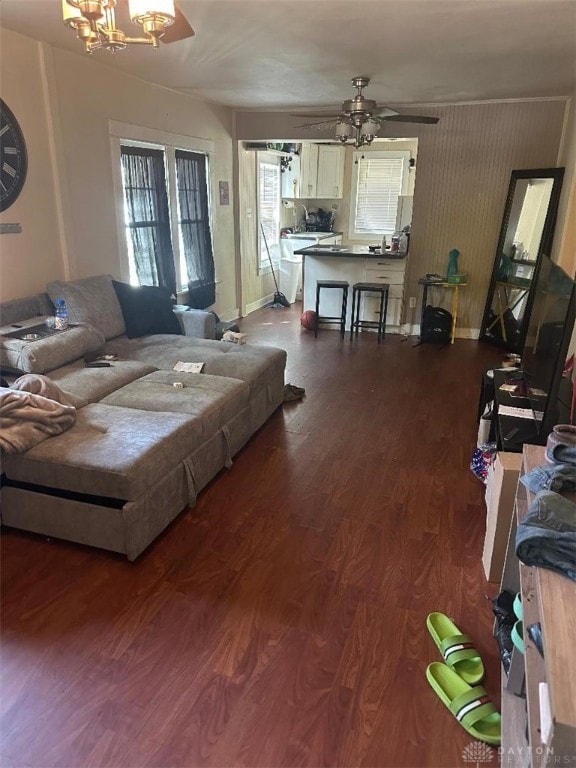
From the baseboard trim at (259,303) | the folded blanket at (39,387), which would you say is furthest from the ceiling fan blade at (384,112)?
the baseboard trim at (259,303)

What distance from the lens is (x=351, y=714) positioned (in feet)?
5.13

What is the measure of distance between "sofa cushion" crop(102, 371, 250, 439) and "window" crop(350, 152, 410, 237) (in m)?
5.52

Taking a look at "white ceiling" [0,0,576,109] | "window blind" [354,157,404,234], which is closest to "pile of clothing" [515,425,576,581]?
"white ceiling" [0,0,576,109]

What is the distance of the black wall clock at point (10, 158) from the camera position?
3098 mm

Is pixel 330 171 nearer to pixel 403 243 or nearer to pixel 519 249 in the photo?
pixel 403 243

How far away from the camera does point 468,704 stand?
1.54m

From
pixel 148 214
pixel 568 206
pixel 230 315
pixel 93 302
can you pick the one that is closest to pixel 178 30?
pixel 93 302

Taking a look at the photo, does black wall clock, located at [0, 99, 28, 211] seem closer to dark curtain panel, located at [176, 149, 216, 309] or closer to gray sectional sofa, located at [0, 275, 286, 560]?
gray sectional sofa, located at [0, 275, 286, 560]

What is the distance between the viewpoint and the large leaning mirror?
16.0 ft

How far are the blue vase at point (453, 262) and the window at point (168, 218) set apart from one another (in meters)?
2.67

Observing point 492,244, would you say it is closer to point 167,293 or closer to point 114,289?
point 167,293

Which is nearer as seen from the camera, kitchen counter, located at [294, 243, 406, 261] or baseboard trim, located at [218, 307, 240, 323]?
kitchen counter, located at [294, 243, 406, 261]

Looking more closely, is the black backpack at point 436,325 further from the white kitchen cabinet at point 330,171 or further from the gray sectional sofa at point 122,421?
the white kitchen cabinet at point 330,171

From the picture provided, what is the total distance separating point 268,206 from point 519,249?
354 centimetres
